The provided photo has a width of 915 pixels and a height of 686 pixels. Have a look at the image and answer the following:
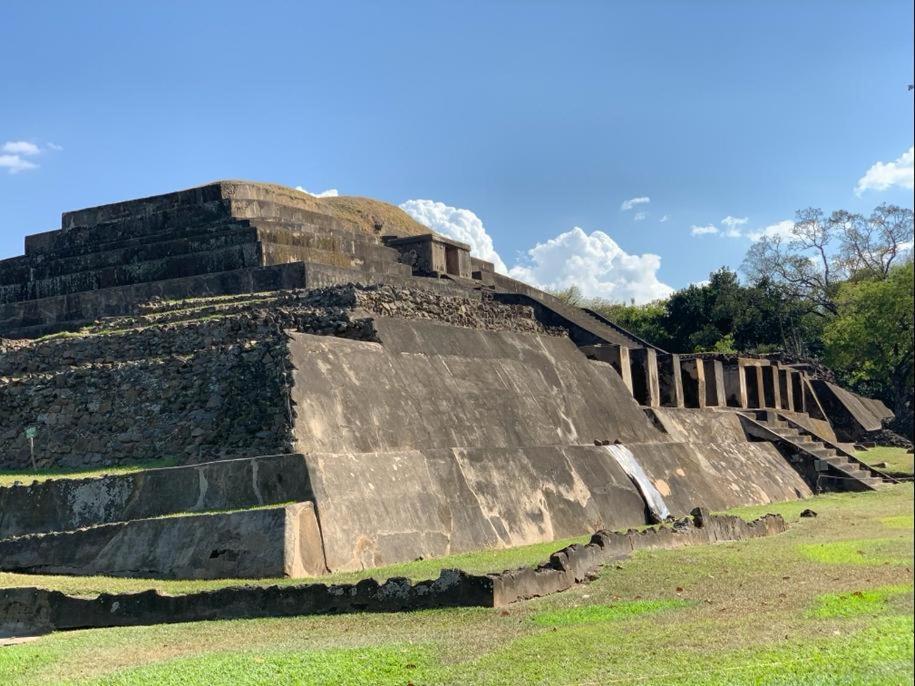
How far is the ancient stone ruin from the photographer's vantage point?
12500 millimetres

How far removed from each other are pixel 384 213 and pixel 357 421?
79.7 feet

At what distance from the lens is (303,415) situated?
13.7 meters

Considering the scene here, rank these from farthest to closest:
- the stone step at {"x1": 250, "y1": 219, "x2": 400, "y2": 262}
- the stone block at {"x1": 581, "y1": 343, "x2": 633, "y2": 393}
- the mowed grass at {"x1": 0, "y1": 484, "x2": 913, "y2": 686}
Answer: the stone block at {"x1": 581, "y1": 343, "x2": 633, "y2": 393} < the stone step at {"x1": 250, "y1": 219, "x2": 400, "y2": 262} < the mowed grass at {"x1": 0, "y1": 484, "x2": 913, "y2": 686}

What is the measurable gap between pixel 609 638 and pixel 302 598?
10.9ft

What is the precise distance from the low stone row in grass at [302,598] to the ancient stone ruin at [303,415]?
1338 mm

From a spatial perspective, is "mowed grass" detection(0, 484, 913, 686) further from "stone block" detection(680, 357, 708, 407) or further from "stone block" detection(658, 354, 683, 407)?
"stone block" detection(680, 357, 708, 407)

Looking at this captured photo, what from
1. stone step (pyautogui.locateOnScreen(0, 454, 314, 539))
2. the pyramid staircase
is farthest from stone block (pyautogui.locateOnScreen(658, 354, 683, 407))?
the pyramid staircase

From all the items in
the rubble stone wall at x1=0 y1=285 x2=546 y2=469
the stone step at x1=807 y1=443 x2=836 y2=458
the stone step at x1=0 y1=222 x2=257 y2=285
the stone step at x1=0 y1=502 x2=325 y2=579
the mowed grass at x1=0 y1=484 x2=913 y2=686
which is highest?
the stone step at x1=0 y1=222 x2=257 y2=285

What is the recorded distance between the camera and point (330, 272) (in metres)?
21.6

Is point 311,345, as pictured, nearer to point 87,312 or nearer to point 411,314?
point 411,314

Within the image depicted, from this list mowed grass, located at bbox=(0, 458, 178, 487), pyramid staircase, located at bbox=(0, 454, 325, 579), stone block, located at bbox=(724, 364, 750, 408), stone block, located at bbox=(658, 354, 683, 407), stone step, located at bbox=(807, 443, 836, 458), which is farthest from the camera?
stone block, located at bbox=(724, 364, 750, 408)

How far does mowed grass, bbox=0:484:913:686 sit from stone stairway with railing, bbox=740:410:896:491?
42.4 feet

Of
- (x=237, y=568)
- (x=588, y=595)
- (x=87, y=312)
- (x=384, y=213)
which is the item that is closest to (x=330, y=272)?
(x=87, y=312)

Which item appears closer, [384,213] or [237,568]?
[237,568]
